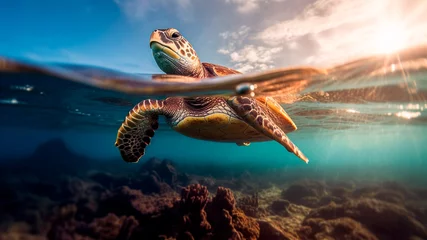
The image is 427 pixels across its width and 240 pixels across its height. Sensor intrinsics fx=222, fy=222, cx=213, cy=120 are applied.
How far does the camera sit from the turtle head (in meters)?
4.45

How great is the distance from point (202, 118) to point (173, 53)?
151 centimetres

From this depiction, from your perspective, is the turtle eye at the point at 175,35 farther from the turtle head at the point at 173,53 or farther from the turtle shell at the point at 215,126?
the turtle shell at the point at 215,126

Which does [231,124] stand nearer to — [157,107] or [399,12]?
[157,107]

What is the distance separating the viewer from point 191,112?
5.22 m

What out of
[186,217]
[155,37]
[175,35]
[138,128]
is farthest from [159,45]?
[186,217]

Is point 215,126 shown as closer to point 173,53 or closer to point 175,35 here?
point 173,53

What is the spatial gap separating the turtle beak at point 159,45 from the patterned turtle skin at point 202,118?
1.14 m

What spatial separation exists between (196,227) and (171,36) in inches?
172

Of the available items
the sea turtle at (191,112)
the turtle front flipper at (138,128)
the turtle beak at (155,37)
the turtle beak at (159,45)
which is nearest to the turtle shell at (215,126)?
the sea turtle at (191,112)

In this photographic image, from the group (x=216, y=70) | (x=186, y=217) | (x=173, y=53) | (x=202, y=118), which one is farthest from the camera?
(x=216, y=70)

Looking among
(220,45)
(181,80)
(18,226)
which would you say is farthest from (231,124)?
(18,226)

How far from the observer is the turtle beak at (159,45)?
14.2 feet

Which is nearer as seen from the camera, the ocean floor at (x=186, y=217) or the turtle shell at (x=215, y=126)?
the turtle shell at (x=215, y=126)

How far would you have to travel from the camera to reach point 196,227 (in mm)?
5270
